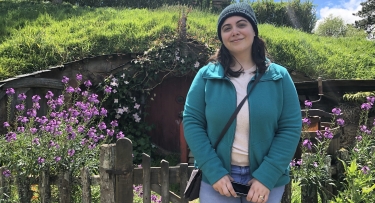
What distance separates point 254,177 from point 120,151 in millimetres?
1381

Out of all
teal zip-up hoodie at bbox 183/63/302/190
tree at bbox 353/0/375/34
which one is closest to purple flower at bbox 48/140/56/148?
teal zip-up hoodie at bbox 183/63/302/190

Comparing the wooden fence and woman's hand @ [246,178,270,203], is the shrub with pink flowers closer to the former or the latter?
the wooden fence

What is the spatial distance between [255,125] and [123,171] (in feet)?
4.69

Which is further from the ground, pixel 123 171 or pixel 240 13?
pixel 240 13

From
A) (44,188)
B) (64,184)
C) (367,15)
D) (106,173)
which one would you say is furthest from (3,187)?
(367,15)

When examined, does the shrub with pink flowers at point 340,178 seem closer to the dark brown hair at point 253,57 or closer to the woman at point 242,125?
the woman at point 242,125

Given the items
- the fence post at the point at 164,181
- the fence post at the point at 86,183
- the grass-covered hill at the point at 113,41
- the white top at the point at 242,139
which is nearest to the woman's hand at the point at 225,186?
the white top at the point at 242,139

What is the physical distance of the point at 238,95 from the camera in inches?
76.4

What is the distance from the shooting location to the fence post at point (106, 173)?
2867 mm

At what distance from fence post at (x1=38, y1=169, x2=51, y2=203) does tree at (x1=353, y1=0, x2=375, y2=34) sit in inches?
1319

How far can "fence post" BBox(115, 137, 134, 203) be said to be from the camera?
2.86 m

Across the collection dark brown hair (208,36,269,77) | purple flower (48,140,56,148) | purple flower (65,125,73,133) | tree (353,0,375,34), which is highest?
tree (353,0,375,34)

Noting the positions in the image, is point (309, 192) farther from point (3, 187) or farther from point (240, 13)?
point (3, 187)

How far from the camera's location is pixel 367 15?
105 ft
